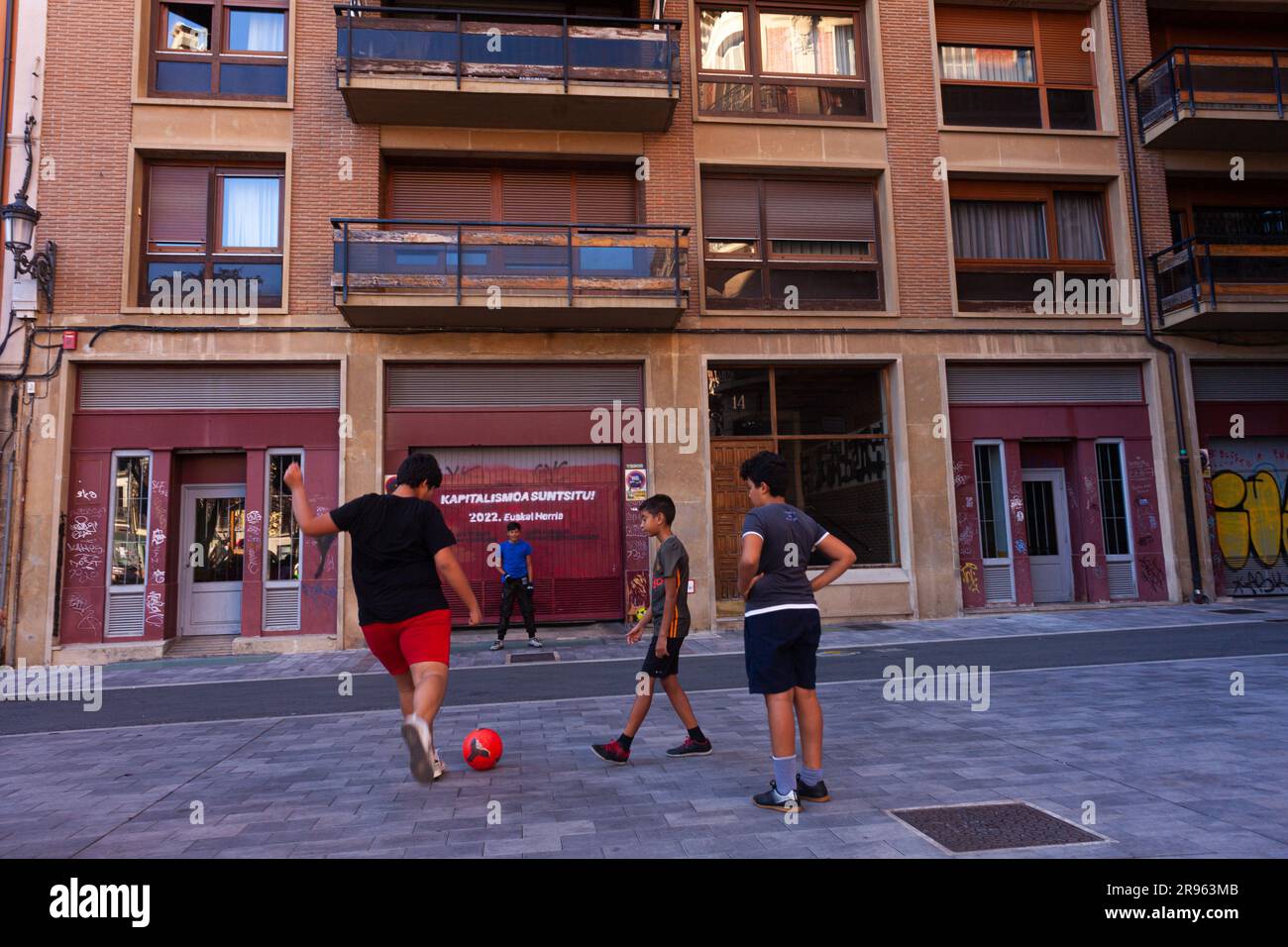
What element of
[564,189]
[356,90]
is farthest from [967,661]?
[356,90]

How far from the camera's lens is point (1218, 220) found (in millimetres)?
15781

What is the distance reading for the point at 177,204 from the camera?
13.1 meters

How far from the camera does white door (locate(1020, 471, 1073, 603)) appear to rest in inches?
568

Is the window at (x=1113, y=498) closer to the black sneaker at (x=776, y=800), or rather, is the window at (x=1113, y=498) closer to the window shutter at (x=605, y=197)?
the window shutter at (x=605, y=197)

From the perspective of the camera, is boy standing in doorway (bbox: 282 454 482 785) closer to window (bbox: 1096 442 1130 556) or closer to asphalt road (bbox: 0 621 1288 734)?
asphalt road (bbox: 0 621 1288 734)

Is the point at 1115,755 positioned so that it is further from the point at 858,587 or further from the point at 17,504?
the point at 17,504

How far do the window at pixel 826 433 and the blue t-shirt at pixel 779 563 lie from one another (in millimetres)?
9599

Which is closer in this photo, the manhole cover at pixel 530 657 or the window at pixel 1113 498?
the manhole cover at pixel 530 657

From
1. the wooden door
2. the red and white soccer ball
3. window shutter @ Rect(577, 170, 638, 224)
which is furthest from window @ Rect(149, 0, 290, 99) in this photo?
the red and white soccer ball

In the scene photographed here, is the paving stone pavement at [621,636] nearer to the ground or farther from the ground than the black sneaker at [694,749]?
nearer to the ground

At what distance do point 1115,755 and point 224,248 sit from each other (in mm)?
13833

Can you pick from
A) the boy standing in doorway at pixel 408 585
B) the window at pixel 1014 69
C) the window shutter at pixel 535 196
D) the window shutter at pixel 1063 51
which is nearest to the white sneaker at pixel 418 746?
the boy standing in doorway at pixel 408 585

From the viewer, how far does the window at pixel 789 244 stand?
46.6 ft

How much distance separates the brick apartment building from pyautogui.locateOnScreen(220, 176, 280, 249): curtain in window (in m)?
0.05
